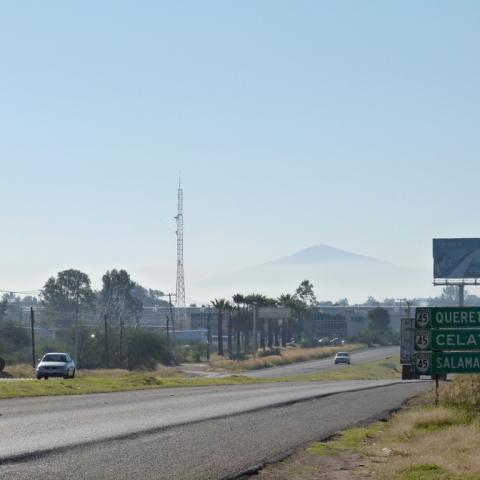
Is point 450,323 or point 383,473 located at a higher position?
point 450,323

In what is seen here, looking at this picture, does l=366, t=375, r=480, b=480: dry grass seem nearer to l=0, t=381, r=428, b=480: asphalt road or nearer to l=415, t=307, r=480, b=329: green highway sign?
l=0, t=381, r=428, b=480: asphalt road

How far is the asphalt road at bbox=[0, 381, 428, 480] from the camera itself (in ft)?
50.1

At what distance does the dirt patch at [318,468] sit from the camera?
15.1m

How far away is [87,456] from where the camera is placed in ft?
54.0

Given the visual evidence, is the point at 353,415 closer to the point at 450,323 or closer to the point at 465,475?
the point at 450,323

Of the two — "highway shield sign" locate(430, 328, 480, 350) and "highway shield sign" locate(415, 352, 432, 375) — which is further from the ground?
"highway shield sign" locate(430, 328, 480, 350)

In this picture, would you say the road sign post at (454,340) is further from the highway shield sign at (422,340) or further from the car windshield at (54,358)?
the car windshield at (54,358)

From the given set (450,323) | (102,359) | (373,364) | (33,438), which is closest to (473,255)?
(373,364)

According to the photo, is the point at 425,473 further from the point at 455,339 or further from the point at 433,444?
the point at 455,339

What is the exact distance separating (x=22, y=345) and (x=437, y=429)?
12471 cm

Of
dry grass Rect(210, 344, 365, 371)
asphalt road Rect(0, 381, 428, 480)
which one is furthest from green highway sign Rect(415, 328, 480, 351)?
dry grass Rect(210, 344, 365, 371)

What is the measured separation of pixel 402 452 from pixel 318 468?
2.41m

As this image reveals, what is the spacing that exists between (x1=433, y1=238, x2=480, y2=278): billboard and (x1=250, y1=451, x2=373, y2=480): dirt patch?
360ft

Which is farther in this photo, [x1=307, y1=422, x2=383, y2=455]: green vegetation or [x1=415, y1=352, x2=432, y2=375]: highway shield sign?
[x1=415, y1=352, x2=432, y2=375]: highway shield sign
